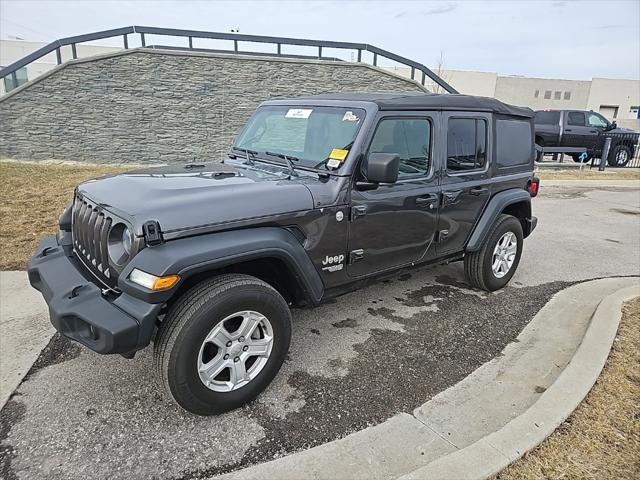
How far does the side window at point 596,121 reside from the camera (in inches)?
660

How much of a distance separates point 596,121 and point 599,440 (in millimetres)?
17951

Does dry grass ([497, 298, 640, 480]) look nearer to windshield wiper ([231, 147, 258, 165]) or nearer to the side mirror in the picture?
the side mirror

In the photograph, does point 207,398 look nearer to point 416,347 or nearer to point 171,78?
point 416,347

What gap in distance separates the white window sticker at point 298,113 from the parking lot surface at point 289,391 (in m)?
1.76

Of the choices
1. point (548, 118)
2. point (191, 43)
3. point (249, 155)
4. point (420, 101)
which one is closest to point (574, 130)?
point (548, 118)

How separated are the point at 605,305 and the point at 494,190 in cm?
146

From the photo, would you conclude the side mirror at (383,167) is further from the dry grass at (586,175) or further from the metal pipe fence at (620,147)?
the metal pipe fence at (620,147)

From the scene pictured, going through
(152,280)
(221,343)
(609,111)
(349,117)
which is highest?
(609,111)

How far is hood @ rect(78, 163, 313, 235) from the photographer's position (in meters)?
2.44

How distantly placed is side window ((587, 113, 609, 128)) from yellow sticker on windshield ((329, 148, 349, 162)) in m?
17.3

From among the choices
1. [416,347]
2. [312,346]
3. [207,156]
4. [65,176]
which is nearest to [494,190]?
[416,347]

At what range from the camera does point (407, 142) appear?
3.57 metres

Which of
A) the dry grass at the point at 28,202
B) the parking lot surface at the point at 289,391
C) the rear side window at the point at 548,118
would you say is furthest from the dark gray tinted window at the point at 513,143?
the rear side window at the point at 548,118

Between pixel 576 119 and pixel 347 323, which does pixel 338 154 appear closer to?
pixel 347 323
